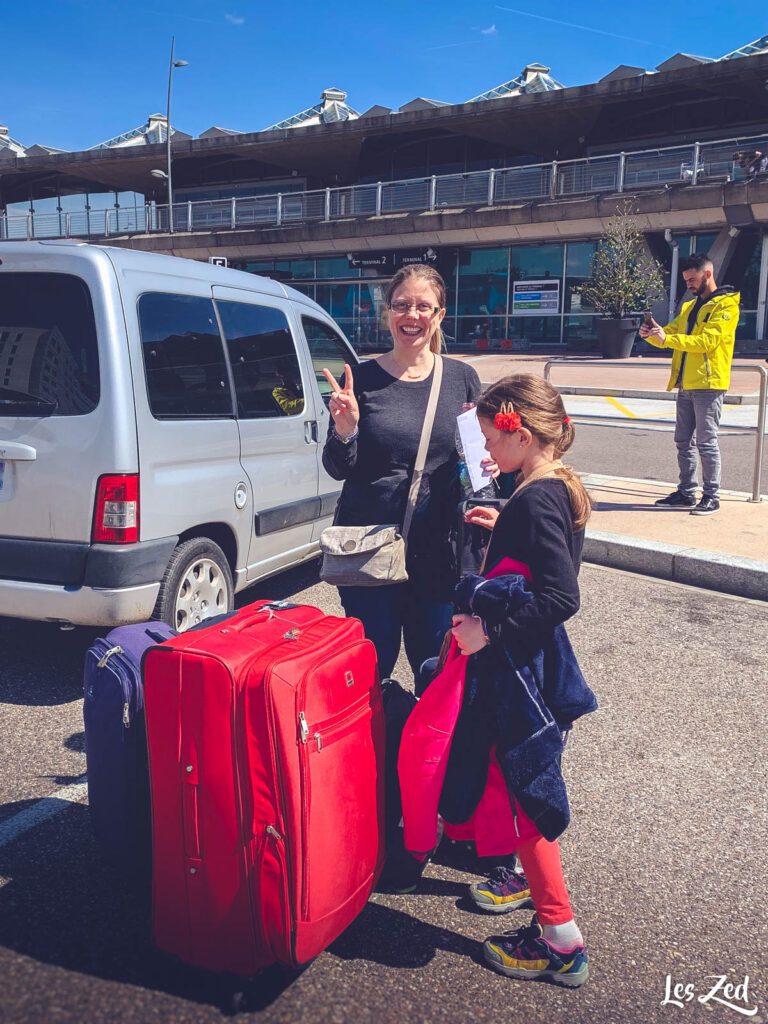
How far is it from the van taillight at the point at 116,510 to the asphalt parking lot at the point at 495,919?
79 cm

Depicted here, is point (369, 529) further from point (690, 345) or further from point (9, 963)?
point (690, 345)

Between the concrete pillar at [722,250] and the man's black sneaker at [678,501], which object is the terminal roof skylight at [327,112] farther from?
the man's black sneaker at [678,501]

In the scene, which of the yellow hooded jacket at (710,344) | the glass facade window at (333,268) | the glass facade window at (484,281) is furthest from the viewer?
the glass facade window at (333,268)

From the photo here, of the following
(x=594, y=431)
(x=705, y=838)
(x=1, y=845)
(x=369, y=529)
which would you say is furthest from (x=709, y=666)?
(x=594, y=431)

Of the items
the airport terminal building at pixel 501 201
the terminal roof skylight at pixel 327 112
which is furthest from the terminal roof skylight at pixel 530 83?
the terminal roof skylight at pixel 327 112

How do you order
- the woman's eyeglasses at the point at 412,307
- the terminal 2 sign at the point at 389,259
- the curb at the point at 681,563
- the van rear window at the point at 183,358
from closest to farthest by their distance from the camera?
the woman's eyeglasses at the point at 412,307 < the van rear window at the point at 183,358 < the curb at the point at 681,563 < the terminal 2 sign at the point at 389,259

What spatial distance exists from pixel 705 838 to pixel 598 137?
35.5 m

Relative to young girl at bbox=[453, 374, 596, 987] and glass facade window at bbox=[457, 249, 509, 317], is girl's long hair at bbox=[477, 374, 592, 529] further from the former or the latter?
glass facade window at bbox=[457, 249, 509, 317]

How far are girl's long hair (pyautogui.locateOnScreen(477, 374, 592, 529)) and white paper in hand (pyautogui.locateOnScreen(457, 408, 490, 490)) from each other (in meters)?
0.43

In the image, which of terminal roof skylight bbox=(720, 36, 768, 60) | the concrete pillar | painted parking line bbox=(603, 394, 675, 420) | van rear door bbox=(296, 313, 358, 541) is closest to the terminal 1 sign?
the concrete pillar

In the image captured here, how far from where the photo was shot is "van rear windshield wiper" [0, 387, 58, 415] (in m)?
3.87

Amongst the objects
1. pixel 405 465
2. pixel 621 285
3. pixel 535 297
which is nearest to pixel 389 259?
pixel 535 297

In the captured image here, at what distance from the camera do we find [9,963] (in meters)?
2.31

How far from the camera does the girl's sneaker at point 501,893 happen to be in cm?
263
